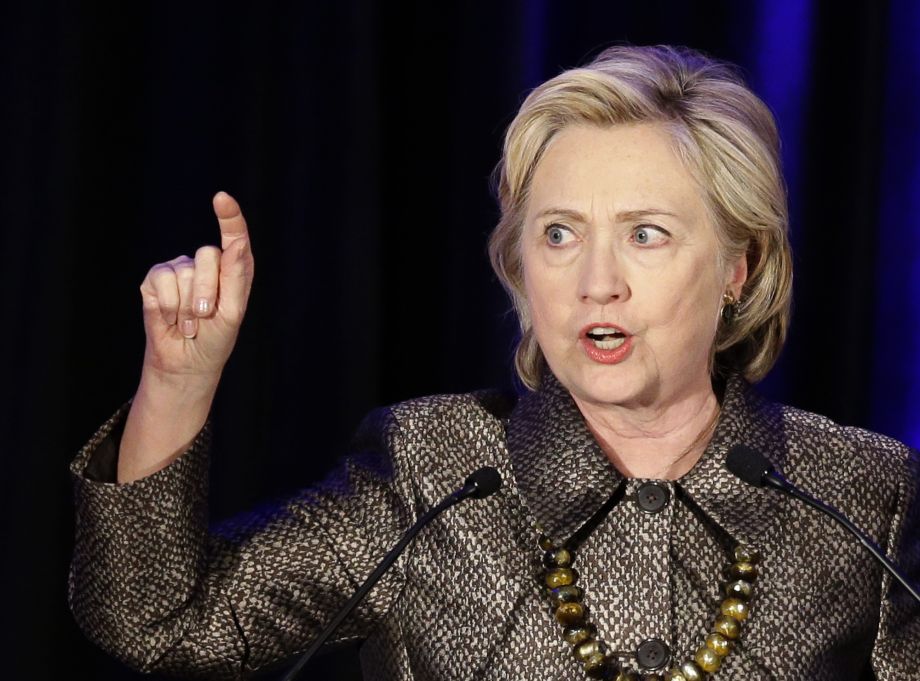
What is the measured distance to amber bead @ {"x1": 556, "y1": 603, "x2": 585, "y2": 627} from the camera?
5.99 ft

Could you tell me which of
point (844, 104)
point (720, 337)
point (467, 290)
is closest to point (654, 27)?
point (844, 104)

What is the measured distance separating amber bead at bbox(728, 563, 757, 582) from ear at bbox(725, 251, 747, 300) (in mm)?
423

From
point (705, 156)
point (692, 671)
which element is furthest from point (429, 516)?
point (705, 156)

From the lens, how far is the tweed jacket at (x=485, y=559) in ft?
5.81

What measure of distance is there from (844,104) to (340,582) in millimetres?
1428

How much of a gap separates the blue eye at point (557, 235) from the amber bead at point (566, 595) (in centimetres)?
46

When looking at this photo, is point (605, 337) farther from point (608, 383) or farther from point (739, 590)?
point (739, 590)

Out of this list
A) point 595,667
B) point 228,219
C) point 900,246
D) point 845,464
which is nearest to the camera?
point 228,219

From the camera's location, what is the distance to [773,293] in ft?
7.18

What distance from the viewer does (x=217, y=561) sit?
1.84 metres

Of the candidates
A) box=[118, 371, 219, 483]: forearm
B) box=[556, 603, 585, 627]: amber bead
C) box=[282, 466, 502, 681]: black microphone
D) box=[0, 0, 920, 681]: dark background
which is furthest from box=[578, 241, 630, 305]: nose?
box=[0, 0, 920, 681]: dark background

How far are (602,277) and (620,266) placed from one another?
0.04m

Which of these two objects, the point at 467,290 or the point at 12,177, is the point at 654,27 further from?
the point at 12,177

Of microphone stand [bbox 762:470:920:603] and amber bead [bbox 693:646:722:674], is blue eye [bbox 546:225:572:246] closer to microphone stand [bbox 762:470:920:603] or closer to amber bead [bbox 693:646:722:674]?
microphone stand [bbox 762:470:920:603]
